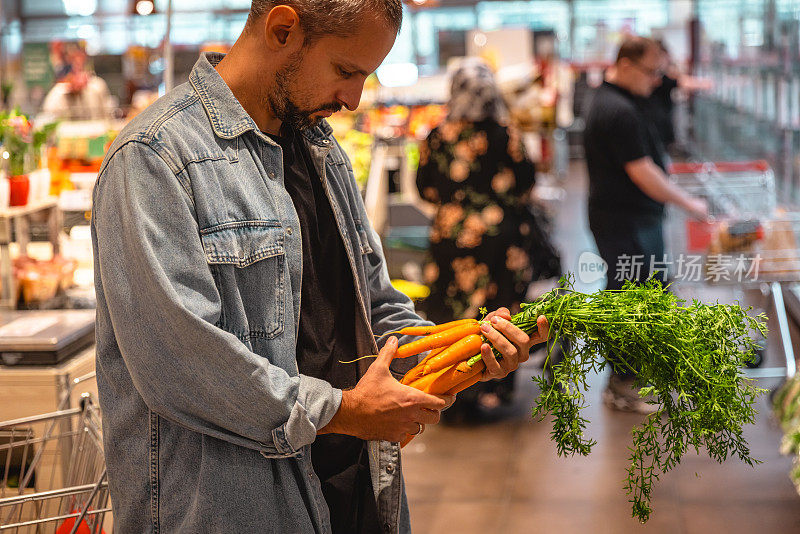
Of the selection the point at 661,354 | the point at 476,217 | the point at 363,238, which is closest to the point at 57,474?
the point at 363,238

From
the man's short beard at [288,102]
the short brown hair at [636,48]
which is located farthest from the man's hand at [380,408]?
the short brown hair at [636,48]

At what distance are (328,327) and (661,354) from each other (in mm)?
665

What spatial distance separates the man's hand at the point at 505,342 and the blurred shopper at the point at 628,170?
9.44 ft

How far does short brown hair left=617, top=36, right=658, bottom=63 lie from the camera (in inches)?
187

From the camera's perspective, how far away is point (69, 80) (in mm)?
9398

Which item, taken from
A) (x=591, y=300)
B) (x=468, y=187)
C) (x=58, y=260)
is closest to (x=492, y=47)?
(x=468, y=187)

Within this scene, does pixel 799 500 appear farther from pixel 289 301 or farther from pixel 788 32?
pixel 788 32

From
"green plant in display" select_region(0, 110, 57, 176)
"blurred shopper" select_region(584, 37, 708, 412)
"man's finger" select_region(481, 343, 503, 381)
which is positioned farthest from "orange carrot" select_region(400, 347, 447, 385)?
"blurred shopper" select_region(584, 37, 708, 412)

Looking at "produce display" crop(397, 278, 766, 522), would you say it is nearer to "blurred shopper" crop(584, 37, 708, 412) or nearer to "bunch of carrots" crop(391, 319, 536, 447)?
"bunch of carrots" crop(391, 319, 536, 447)

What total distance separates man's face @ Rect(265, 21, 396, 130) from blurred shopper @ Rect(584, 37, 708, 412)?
3.17 meters

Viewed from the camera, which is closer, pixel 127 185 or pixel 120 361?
pixel 127 185

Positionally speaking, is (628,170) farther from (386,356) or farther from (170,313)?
(170,313)

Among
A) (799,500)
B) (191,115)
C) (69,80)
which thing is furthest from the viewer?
(69,80)

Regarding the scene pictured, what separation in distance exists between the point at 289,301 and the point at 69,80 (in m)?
8.66
